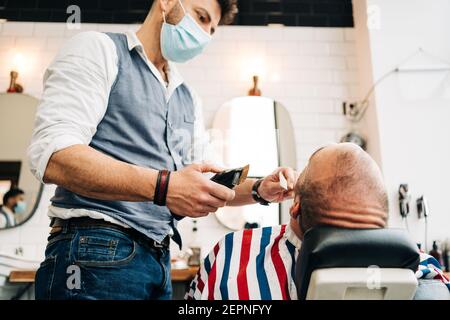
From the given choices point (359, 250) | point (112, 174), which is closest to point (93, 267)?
point (112, 174)

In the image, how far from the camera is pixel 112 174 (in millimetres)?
1047

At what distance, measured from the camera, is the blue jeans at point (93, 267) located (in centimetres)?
115

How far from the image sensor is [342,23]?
376cm

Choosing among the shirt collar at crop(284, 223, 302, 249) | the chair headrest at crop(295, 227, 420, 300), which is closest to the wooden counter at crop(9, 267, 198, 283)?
the shirt collar at crop(284, 223, 302, 249)

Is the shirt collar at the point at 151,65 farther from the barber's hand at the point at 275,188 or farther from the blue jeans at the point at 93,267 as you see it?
the blue jeans at the point at 93,267

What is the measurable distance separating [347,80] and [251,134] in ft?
3.31

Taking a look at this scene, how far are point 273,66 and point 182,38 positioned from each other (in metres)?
2.09

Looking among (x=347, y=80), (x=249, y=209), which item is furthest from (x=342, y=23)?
(x=249, y=209)

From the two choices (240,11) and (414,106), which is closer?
(414,106)

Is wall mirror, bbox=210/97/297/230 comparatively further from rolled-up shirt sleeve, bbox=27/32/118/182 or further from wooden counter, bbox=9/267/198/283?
rolled-up shirt sleeve, bbox=27/32/118/182

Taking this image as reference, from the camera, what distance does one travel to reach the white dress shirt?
A: 1.09 metres

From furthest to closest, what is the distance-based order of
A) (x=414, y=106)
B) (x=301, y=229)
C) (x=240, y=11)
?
1. (x=240, y=11)
2. (x=414, y=106)
3. (x=301, y=229)

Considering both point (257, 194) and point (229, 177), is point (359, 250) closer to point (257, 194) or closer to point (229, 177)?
point (229, 177)

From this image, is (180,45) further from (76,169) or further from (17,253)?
(17,253)
